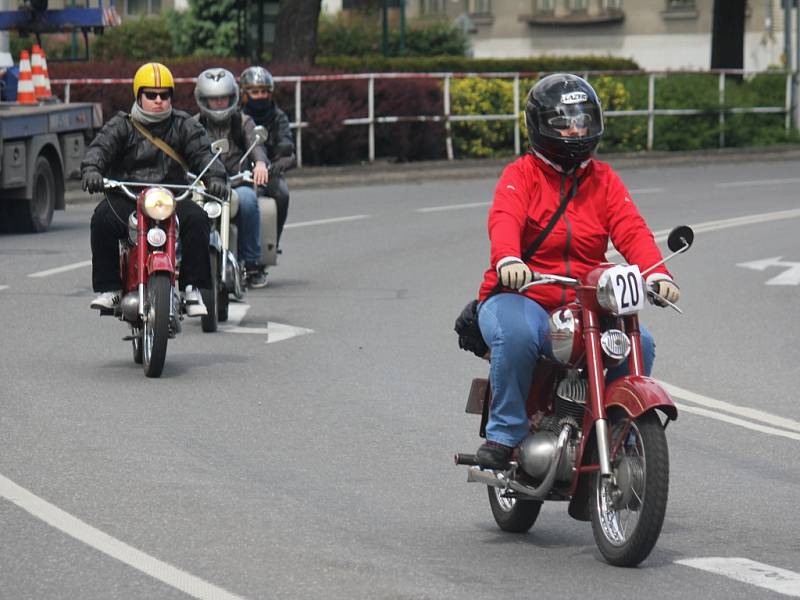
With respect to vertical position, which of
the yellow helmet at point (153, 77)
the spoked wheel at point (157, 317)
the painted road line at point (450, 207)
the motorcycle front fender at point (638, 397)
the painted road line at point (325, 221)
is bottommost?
the painted road line at point (450, 207)

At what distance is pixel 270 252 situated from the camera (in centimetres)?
1488

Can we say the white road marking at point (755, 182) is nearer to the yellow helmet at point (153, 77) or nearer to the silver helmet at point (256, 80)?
the silver helmet at point (256, 80)

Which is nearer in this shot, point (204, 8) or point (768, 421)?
point (768, 421)

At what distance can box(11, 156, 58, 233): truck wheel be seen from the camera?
65.9 ft

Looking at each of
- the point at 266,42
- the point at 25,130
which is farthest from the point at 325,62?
the point at 25,130

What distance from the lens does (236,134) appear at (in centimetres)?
1413

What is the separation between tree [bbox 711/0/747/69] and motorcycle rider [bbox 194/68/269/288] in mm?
27712

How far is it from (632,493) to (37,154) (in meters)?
14.6

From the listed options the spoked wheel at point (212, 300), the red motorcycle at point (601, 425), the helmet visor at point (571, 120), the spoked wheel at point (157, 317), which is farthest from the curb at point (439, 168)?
the red motorcycle at point (601, 425)

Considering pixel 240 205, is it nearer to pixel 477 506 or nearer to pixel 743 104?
pixel 477 506

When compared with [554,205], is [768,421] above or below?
below

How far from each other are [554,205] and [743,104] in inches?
1160

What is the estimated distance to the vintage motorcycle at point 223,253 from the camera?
12742 mm

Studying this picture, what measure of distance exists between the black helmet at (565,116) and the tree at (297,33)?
27.2 metres
